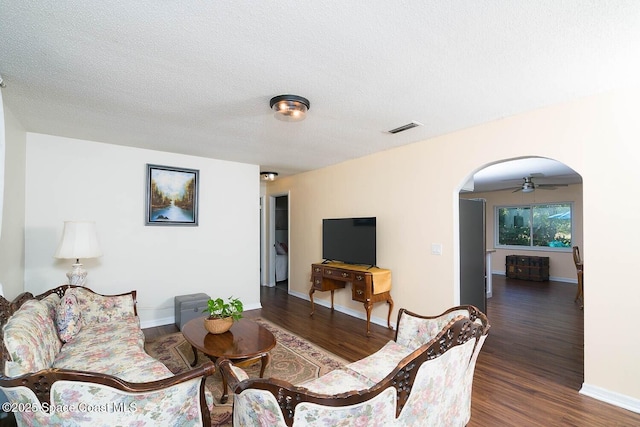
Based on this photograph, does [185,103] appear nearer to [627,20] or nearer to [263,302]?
[627,20]

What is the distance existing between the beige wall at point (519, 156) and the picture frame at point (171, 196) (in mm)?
2077

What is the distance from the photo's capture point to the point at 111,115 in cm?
293

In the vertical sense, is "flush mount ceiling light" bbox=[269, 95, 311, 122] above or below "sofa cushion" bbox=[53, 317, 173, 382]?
above

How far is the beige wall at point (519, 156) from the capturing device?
2.33 meters

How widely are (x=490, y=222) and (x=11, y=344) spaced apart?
Answer: 9816mm

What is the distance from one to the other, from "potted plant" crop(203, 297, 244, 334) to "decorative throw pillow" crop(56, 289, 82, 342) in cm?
104

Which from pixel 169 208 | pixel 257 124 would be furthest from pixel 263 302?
pixel 257 124

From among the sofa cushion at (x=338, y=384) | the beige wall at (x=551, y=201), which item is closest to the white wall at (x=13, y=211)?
the sofa cushion at (x=338, y=384)

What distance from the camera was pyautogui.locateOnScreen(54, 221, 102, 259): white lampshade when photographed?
120 inches

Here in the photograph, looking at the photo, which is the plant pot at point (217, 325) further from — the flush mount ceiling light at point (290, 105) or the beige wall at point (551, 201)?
the beige wall at point (551, 201)

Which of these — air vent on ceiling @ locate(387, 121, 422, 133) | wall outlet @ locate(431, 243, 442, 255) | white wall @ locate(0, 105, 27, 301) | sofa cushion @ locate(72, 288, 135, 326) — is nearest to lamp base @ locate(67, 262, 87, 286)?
sofa cushion @ locate(72, 288, 135, 326)

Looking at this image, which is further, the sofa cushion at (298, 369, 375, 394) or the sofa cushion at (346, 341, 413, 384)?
the sofa cushion at (346, 341, 413, 384)

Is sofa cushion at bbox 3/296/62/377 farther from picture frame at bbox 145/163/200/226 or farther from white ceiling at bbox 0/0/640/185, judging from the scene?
picture frame at bbox 145/163/200/226

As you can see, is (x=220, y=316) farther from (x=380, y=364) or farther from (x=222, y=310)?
(x=380, y=364)
